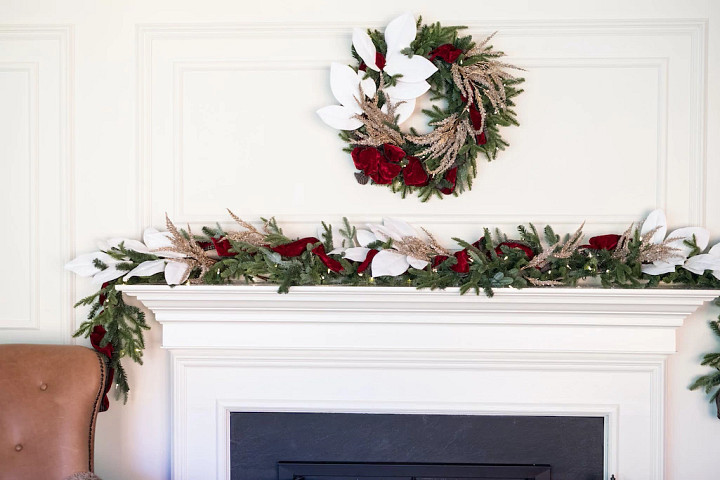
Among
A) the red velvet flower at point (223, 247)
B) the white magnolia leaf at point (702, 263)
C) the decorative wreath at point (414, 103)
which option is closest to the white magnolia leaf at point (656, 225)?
the white magnolia leaf at point (702, 263)

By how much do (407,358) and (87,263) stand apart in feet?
3.87

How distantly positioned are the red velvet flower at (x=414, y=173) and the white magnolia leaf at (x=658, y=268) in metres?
0.80

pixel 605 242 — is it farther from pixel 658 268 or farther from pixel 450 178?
pixel 450 178

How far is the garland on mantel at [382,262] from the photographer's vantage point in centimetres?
183

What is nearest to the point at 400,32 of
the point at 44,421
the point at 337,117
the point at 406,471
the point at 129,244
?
the point at 337,117

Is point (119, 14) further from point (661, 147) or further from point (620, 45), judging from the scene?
point (661, 147)

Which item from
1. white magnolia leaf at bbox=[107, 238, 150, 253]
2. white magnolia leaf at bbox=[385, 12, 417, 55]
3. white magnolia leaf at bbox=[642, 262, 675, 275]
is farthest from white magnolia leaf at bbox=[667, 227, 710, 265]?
white magnolia leaf at bbox=[107, 238, 150, 253]

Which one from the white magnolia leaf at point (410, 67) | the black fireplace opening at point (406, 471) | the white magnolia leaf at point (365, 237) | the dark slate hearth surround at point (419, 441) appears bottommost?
the black fireplace opening at point (406, 471)

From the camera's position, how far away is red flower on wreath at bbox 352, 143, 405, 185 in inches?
73.6

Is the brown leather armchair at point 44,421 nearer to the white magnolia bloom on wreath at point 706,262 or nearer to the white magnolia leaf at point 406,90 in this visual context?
the white magnolia leaf at point 406,90

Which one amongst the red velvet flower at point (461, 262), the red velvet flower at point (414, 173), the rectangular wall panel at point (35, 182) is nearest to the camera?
the red velvet flower at point (461, 262)

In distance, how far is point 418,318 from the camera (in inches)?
74.9

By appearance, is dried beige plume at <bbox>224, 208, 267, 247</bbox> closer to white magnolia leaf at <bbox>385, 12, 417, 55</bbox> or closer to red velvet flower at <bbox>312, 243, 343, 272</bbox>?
red velvet flower at <bbox>312, 243, 343, 272</bbox>

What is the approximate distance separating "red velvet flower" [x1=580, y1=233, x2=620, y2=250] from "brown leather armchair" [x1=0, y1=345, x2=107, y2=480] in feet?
5.78
